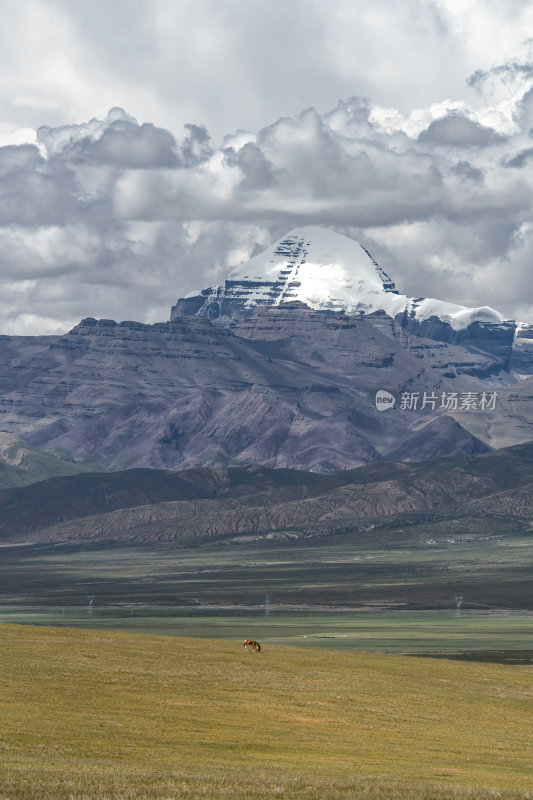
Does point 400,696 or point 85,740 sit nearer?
point 85,740

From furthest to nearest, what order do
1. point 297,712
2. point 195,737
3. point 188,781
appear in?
point 297,712 < point 195,737 < point 188,781

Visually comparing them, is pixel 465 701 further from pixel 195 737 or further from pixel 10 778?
pixel 10 778

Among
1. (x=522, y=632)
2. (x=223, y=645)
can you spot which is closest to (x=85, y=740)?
(x=223, y=645)

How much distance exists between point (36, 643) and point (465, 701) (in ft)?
104

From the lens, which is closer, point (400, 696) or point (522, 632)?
point (400, 696)

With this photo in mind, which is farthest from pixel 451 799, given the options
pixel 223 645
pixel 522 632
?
pixel 522 632

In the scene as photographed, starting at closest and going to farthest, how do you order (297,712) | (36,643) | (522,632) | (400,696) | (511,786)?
(511,786)
(297,712)
(400,696)
(36,643)
(522,632)

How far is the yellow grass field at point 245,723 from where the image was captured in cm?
4859

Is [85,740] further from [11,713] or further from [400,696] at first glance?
[400,696]

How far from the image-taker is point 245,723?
224 ft

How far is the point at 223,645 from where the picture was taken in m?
109

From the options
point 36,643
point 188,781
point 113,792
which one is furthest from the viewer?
point 36,643

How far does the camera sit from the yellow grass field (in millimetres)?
48594

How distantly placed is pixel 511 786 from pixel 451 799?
7759 mm
